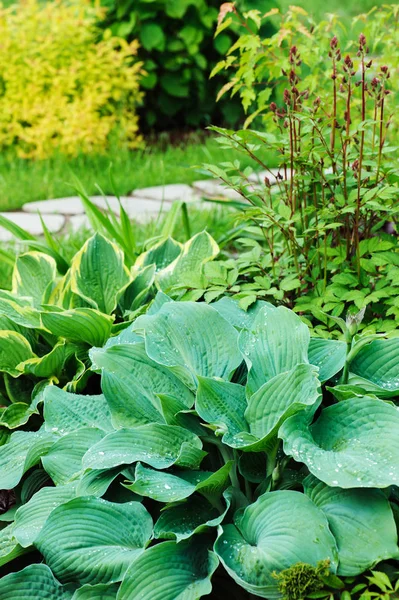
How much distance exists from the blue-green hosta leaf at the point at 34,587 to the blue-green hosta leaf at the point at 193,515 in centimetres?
29

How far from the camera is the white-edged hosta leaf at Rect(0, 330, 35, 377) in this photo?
97.8 inches

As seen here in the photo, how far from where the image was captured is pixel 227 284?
2.43 m

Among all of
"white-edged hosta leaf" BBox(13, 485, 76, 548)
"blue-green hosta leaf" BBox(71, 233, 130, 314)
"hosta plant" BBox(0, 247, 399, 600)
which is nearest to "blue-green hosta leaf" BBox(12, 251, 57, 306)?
"blue-green hosta leaf" BBox(71, 233, 130, 314)

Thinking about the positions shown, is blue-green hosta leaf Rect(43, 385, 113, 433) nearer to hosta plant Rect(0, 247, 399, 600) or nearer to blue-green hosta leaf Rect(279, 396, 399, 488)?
hosta plant Rect(0, 247, 399, 600)

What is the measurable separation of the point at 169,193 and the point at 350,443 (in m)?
3.34

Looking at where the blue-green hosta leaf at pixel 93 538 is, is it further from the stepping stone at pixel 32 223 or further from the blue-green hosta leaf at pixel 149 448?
the stepping stone at pixel 32 223

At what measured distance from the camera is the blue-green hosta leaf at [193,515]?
5.61 ft

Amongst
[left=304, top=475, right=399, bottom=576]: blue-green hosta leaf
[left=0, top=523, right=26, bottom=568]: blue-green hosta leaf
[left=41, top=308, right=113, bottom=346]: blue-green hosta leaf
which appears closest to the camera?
[left=304, top=475, right=399, bottom=576]: blue-green hosta leaf

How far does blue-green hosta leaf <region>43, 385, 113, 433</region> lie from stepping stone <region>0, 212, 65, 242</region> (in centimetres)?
215

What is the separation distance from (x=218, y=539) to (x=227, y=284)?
979 mm

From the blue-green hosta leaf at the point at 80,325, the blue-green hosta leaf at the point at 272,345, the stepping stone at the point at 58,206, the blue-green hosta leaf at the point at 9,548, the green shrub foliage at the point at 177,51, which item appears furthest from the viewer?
the green shrub foliage at the point at 177,51

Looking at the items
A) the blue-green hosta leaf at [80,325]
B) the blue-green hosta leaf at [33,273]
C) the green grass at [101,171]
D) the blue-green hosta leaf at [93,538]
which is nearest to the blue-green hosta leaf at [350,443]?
the blue-green hosta leaf at [93,538]

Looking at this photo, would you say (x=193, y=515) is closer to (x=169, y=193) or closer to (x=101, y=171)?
(x=169, y=193)

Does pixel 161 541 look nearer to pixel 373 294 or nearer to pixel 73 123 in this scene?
pixel 373 294
